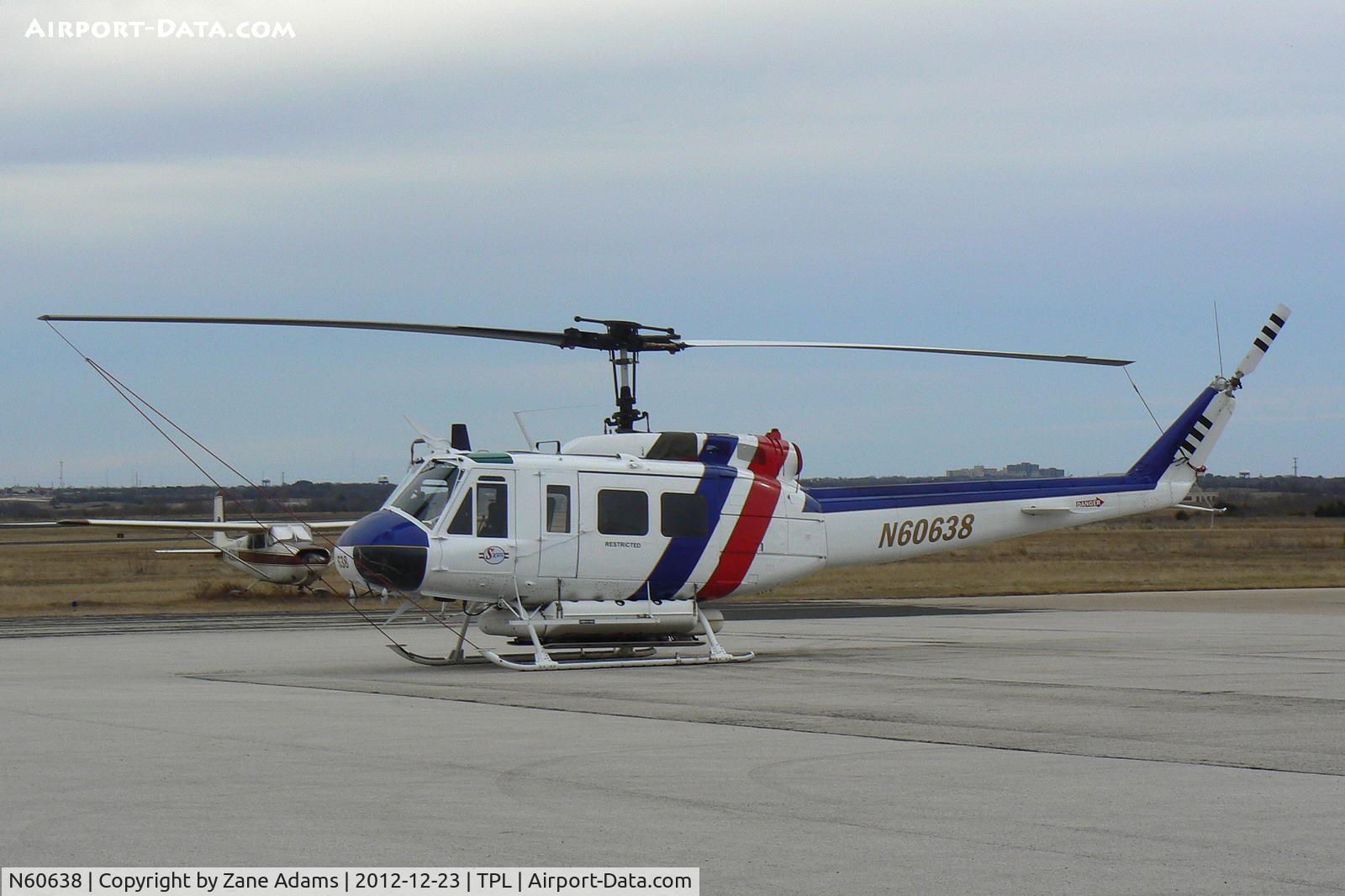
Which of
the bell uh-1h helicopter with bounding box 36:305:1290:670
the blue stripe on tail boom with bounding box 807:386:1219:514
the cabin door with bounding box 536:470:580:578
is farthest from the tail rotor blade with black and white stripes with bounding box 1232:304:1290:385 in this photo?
the cabin door with bounding box 536:470:580:578

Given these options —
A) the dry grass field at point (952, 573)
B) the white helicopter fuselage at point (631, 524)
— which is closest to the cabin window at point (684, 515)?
the white helicopter fuselage at point (631, 524)

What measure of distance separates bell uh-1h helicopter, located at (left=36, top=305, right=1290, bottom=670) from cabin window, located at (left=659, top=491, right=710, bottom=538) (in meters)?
0.02

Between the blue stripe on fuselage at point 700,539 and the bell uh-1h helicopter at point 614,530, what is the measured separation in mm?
19

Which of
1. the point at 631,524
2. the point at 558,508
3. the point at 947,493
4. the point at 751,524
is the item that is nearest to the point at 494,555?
the point at 558,508

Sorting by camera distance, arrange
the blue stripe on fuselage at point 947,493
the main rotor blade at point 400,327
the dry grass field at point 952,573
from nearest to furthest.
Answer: the main rotor blade at point 400,327, the blue stripe on fuselage at point 947,493, the dry grass field at point 952,573

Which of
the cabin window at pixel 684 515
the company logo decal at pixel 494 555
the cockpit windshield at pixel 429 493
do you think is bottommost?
the company logo decal at pixel 494 555

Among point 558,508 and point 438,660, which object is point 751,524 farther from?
point 438,660

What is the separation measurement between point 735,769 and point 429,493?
A: 9.04 meters

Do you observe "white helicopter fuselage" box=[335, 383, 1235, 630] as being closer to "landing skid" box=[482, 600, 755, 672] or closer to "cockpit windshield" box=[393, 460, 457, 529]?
"cockpit windshield" box=[393, 460, 457, 529]

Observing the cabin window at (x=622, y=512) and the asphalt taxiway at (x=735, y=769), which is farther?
the cabin window at (x=622, y=512)

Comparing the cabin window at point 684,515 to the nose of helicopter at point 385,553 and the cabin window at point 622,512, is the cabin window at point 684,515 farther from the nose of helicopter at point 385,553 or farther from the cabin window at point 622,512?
the nose of helicopter at point 385,553

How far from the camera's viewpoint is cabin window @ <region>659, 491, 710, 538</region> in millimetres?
18531

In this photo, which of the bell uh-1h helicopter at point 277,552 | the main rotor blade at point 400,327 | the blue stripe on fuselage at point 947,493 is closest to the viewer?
the main rotor blade at point 400,327

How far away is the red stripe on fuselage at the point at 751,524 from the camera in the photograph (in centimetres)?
1902
